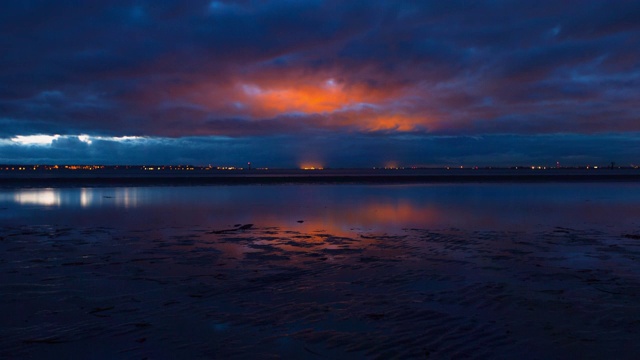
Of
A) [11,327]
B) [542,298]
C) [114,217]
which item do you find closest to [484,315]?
[542,298]

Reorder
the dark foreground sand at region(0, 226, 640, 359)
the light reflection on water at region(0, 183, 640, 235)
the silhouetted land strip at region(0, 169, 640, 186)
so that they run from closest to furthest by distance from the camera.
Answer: the dark foreground sand at region(0, 226, 640, 359) → the light reflection on water at region(0, 183, 640, 235) → the silhouetted land strip at region(0, 169, 640, 186)

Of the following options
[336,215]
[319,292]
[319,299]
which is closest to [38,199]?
[336,215]

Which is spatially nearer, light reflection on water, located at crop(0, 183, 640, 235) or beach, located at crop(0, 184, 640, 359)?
beach, located at crop(0, 184, 640, 359)

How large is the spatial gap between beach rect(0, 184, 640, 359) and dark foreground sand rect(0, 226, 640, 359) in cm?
3

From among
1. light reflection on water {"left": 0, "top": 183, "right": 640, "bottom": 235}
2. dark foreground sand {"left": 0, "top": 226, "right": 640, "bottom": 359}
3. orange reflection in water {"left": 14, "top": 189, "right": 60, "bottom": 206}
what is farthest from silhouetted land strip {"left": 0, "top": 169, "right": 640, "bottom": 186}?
dark foreground sand {"left": 0, "top": 226, "right": 640, "bottom": 359}

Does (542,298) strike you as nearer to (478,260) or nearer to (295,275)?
(478,260)

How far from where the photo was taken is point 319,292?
8375 mm

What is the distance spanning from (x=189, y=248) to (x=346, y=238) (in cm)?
469

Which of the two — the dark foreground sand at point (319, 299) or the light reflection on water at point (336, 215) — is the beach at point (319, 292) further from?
the light reflection on water at point (336, 215)

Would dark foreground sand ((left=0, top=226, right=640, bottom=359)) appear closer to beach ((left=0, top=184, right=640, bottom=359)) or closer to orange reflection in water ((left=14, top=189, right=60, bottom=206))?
beach ((left=0, top=184, right=640, bottom=359))

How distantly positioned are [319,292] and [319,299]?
44cm

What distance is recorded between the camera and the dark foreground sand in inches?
233

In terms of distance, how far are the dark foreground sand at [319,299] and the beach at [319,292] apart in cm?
3

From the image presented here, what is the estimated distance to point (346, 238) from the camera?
573 inches
